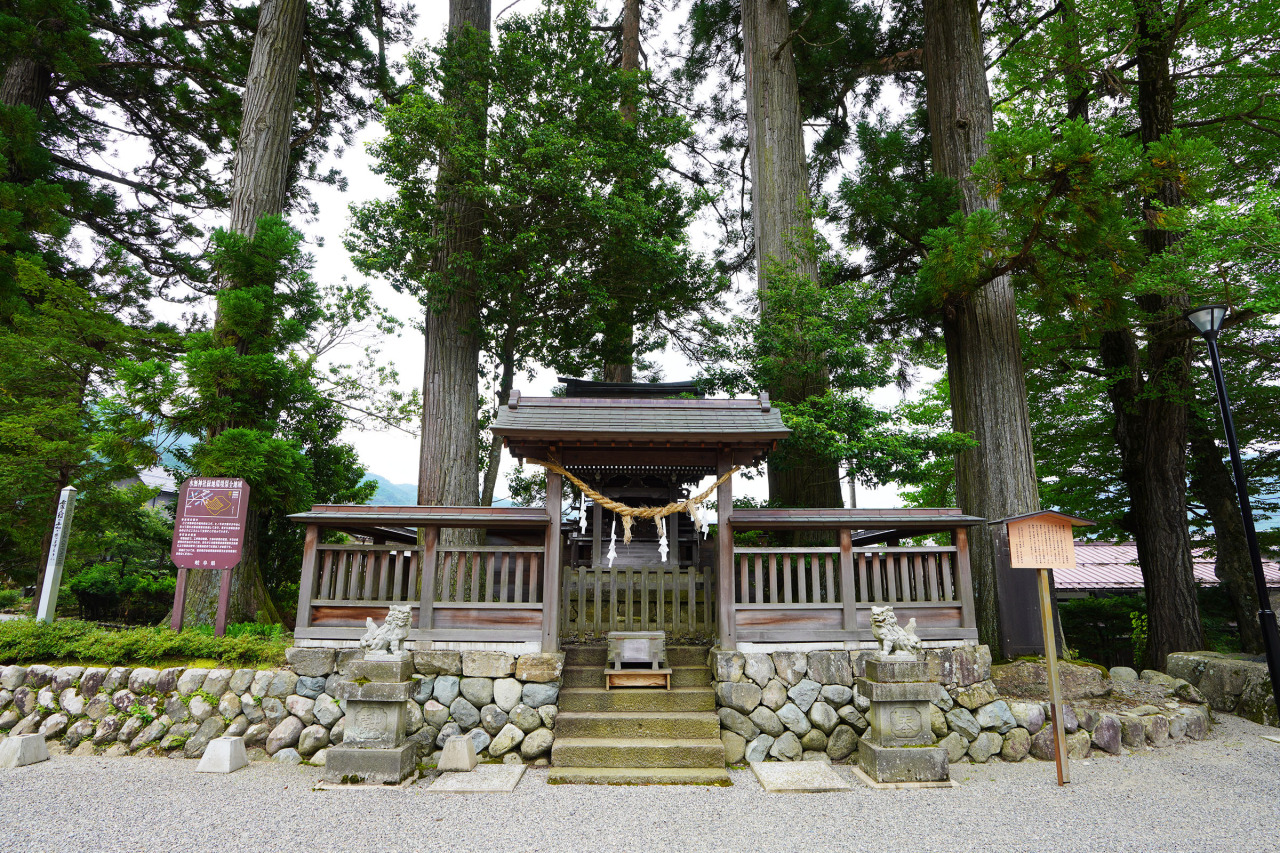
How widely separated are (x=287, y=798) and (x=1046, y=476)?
43.0ft

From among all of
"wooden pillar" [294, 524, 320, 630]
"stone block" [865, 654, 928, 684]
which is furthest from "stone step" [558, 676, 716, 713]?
"wooden pillar" [294, 524, 320, 630]

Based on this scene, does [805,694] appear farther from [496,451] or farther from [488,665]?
[496,451]

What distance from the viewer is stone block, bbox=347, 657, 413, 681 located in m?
4.91

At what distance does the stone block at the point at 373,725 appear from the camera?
16.1 feet

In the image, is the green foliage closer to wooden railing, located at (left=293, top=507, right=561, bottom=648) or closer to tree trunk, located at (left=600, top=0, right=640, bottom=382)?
tree trunk, located at (left=600, top=0, right=640, bottom=382)

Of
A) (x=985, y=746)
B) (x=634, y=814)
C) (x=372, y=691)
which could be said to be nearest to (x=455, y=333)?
(x=372, y=691)

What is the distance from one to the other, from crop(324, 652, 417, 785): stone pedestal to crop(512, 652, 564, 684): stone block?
1.01 metres

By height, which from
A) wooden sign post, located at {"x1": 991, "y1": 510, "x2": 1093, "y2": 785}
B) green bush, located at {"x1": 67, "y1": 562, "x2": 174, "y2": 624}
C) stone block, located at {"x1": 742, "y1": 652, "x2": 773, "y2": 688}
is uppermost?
wooden sign post, located at {"x1": 991, "y1": 510, "x2": 1093, "y2": 785}

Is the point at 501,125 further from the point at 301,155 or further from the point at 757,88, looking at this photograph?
the point at 301,155

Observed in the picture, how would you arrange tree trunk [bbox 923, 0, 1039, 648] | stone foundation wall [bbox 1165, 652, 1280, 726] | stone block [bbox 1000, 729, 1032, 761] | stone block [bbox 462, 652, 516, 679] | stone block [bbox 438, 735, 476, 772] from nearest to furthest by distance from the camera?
stone block [bbox 438, 735, 476, 772] → stone block [bbox 1000, 729, 1032, 761] → stone block [bbox 462, 652, 516, 679] → stone foundation wall [bbox 1165, 652, 1280, 726] → tree trunk [bbox 923, 0, 1039, 648]

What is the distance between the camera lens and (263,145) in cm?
943

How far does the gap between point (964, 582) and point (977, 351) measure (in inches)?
153

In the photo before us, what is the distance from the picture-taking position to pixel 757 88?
37.6ft

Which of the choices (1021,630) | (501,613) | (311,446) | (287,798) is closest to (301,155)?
(311,446)
